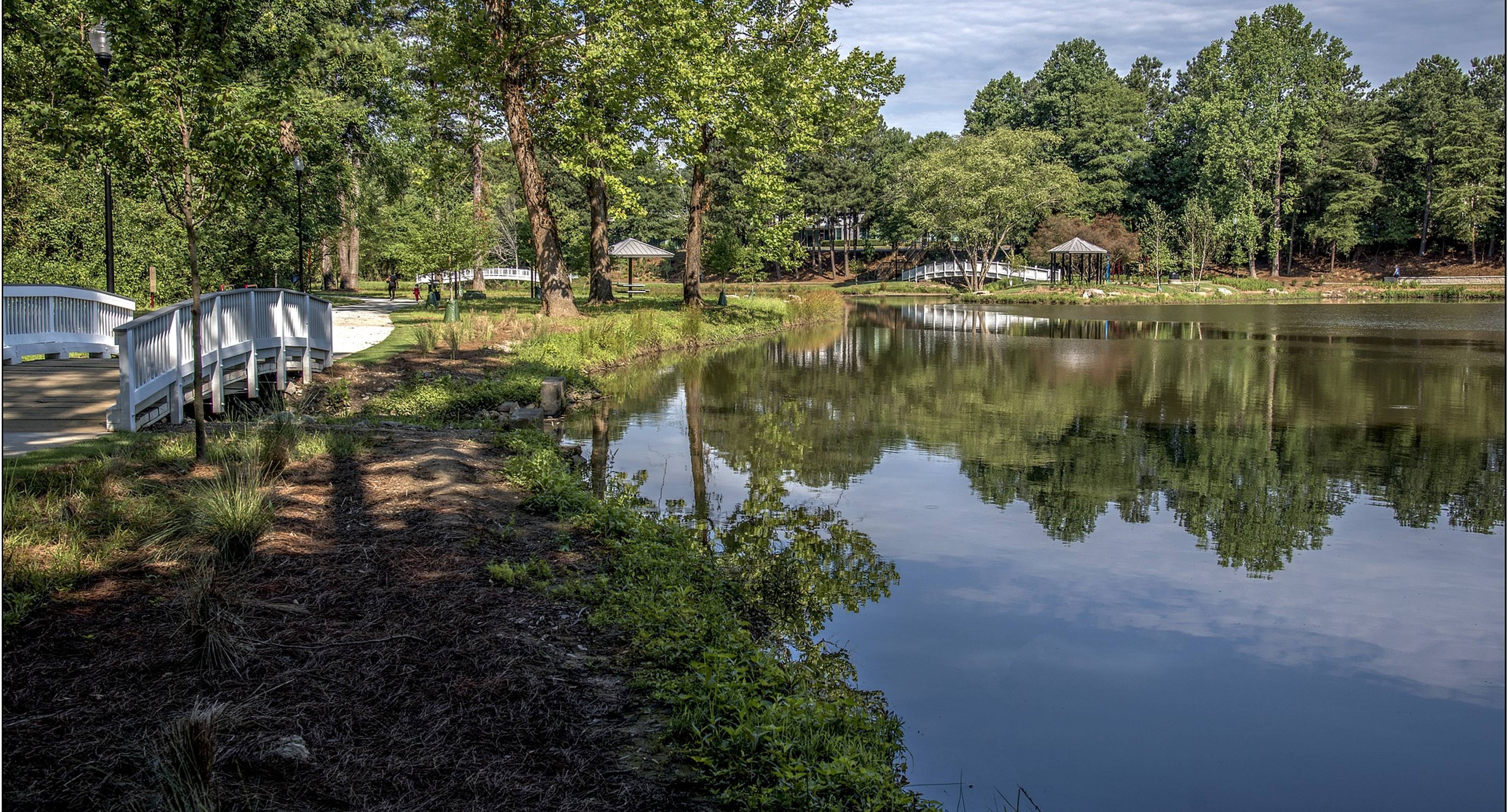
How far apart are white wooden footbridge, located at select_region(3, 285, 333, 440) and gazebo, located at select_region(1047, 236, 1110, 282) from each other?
52.2m

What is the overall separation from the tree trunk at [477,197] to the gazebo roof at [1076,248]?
34722 mm

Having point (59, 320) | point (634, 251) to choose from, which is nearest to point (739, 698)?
point (59, 320)

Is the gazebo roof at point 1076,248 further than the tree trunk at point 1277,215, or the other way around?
the tree trunk at point 1277,215

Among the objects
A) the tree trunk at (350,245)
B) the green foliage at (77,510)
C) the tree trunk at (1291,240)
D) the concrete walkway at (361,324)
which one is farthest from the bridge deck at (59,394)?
the tree trunk at (1291,240)

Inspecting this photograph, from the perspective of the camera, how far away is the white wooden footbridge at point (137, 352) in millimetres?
10914

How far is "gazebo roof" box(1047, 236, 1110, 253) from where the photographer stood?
204 feet

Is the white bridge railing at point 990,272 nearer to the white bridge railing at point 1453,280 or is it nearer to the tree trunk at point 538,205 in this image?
the white bridge railing at point 1453,280

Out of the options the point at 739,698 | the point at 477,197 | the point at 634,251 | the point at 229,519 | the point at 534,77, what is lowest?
the point at 739,698

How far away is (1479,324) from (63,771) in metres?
41.5

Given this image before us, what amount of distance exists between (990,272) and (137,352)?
68.7 m

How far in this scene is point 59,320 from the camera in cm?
1675

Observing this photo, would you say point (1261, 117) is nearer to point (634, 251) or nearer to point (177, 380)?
point (634, 251)

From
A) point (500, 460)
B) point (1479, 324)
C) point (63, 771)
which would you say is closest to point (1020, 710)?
point (63, 771)

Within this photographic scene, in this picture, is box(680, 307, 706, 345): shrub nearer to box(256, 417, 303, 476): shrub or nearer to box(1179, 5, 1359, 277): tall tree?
box(256, 417, 303, 476): shrub
